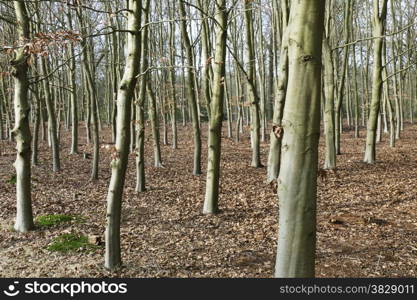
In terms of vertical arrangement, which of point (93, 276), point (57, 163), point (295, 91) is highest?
point (295, 91)

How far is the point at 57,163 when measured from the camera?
13.1 meters

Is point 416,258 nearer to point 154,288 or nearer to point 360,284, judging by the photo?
point 360,284

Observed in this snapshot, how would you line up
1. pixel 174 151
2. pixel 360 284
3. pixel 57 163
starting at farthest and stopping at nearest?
pixel 174 151 < pixel 57 163 < pixel 360 284

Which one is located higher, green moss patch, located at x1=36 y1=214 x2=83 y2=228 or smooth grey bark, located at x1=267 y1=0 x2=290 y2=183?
smooth grey bark, located at x1=267 y1=0 x2=290 y2=183

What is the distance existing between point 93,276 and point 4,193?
20.7ft

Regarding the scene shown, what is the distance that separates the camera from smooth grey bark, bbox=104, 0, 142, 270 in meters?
5.12

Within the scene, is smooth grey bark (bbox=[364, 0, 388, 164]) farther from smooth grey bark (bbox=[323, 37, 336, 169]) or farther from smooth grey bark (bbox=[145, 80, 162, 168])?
smooth grey bark (bbox=[145, 80, 162, 168])

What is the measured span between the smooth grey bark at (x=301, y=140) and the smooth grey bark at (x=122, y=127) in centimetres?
298

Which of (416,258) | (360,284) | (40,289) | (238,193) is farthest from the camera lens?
(238,193)

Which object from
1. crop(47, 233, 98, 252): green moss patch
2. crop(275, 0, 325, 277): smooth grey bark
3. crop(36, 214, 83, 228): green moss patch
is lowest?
crop(47, 233, 98, 252): green moss patch

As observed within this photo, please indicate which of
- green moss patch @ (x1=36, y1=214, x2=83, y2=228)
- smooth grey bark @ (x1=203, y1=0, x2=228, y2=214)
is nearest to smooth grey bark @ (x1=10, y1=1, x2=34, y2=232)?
green moss patch @ (x1=36, y1=214, x2=83, y2=228)

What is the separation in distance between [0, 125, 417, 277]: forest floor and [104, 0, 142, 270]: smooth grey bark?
58cm

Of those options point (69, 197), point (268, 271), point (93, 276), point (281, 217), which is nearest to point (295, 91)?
point (281, 217)
